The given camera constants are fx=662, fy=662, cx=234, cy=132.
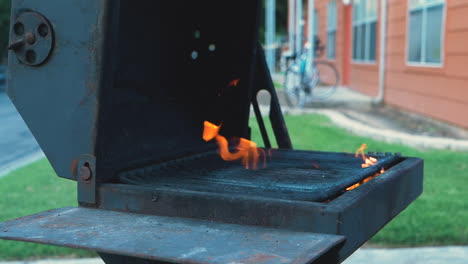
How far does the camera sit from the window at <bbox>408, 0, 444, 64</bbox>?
35.6 feet

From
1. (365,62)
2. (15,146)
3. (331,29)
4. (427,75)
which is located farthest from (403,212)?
(331,29)

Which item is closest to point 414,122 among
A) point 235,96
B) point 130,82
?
point 235,96

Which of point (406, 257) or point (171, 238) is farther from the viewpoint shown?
point (406, 257)

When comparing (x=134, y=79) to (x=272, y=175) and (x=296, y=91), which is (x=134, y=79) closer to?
(x=272, y=175)

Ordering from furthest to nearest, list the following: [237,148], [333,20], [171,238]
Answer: [333,20], [237,148], [171,238]

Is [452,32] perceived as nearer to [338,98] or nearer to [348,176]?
[338,98]

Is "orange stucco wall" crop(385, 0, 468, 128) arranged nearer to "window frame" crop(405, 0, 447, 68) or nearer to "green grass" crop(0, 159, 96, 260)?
"window frame" crop(405, 0, 447, 68)

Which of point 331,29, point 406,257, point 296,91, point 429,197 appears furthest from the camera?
point 331,29

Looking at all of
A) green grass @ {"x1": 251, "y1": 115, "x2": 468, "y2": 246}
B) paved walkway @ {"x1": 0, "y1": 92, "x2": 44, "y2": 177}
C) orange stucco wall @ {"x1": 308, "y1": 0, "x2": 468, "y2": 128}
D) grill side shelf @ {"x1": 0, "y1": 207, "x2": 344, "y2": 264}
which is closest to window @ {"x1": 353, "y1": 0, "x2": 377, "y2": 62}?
orange stucco wall @ {"x1": 308, "y1": 0, "x2": 468, "y2": 128}

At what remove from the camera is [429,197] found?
5871mm

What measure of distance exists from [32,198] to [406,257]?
11.3 ft

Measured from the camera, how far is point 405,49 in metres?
12.8

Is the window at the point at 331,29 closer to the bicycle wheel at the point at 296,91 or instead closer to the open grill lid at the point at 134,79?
the bicycle wheel at the point at 296,91

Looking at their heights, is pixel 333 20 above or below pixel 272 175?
above
